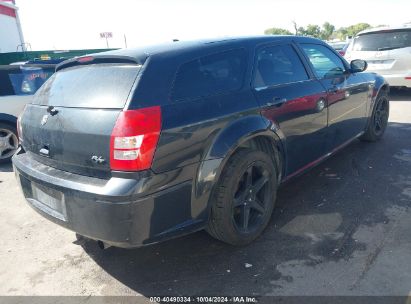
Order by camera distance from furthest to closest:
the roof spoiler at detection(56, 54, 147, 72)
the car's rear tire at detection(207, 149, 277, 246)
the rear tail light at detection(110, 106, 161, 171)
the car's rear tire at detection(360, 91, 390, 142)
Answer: the car's rear tire at detection(360, 91, 390, 142), the car's rear tire at detection(207, 149, 277, 246), the roof spoiler at detection(56, 54, 147, 72), the rear tail light at detection(110, 106, 161, 171)

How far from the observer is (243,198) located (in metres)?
3.01

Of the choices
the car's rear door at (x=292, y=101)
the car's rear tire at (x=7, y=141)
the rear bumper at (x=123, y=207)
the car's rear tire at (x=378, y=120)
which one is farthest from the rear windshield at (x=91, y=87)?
the car's rear tire at (x=378, y=120)

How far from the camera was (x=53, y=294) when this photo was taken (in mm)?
2682

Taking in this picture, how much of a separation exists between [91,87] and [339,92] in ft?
9.30

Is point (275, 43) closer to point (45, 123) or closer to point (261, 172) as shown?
point (261, 172)

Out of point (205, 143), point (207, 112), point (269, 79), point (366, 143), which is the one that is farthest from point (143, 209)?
point (366, 143)

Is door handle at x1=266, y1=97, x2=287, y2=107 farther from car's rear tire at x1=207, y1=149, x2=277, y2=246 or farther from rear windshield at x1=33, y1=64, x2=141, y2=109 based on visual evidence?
rear windshield at x1=33, y1=64, x2=141, y2=109

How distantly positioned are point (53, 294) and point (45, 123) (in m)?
1.27

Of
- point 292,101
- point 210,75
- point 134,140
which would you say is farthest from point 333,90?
point 134,140

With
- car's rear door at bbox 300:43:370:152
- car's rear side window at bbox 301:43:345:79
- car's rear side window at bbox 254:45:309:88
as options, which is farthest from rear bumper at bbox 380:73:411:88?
car's rear side window at bbox 254:45:309:88

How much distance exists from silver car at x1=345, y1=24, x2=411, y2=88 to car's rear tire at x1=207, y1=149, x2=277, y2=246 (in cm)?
682

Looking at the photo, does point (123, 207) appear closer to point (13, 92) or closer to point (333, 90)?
point (333, 90)

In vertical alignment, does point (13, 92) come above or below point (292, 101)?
below

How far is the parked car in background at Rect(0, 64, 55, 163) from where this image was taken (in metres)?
5.84
